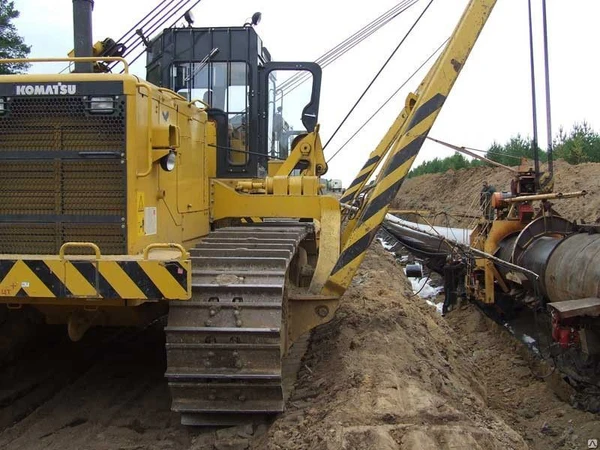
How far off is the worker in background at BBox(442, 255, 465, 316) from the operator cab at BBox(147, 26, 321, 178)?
591 cm

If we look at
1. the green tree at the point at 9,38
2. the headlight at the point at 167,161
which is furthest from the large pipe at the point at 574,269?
the green tree at the point at 9,38

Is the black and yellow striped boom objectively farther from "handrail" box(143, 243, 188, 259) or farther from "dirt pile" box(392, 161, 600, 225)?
"dirt pile" box(392, 161, 600, 225)

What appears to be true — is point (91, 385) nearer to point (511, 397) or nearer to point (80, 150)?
point (80, 150)

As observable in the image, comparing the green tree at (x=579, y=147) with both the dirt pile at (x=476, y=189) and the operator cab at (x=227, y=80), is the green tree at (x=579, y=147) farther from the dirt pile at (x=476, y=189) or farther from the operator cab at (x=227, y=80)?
the operator cab at (x=227, y=80)

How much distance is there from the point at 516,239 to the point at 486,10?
4424mm

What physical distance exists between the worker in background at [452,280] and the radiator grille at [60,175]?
8.52 m

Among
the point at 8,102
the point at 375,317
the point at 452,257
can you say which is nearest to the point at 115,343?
the point at 375,317

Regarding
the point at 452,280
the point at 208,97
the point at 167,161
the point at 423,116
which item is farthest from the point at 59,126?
the point at 452,280

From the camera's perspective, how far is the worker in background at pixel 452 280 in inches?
482

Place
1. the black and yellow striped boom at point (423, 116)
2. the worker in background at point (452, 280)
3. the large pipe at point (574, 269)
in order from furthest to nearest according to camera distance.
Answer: the worker in background at point (452, 280), the large pipe at point (574, 269), the black and yellow striped boom at point (423, 116)

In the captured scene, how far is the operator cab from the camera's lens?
279 inches

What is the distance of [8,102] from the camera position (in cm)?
469

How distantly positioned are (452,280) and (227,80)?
681cm

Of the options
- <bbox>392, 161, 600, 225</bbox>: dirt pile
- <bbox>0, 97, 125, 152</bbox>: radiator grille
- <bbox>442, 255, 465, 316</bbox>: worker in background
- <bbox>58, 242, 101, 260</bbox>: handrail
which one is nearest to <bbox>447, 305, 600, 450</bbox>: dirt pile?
<bbox>442, 255, 465, 316</bbox>: worker in background
